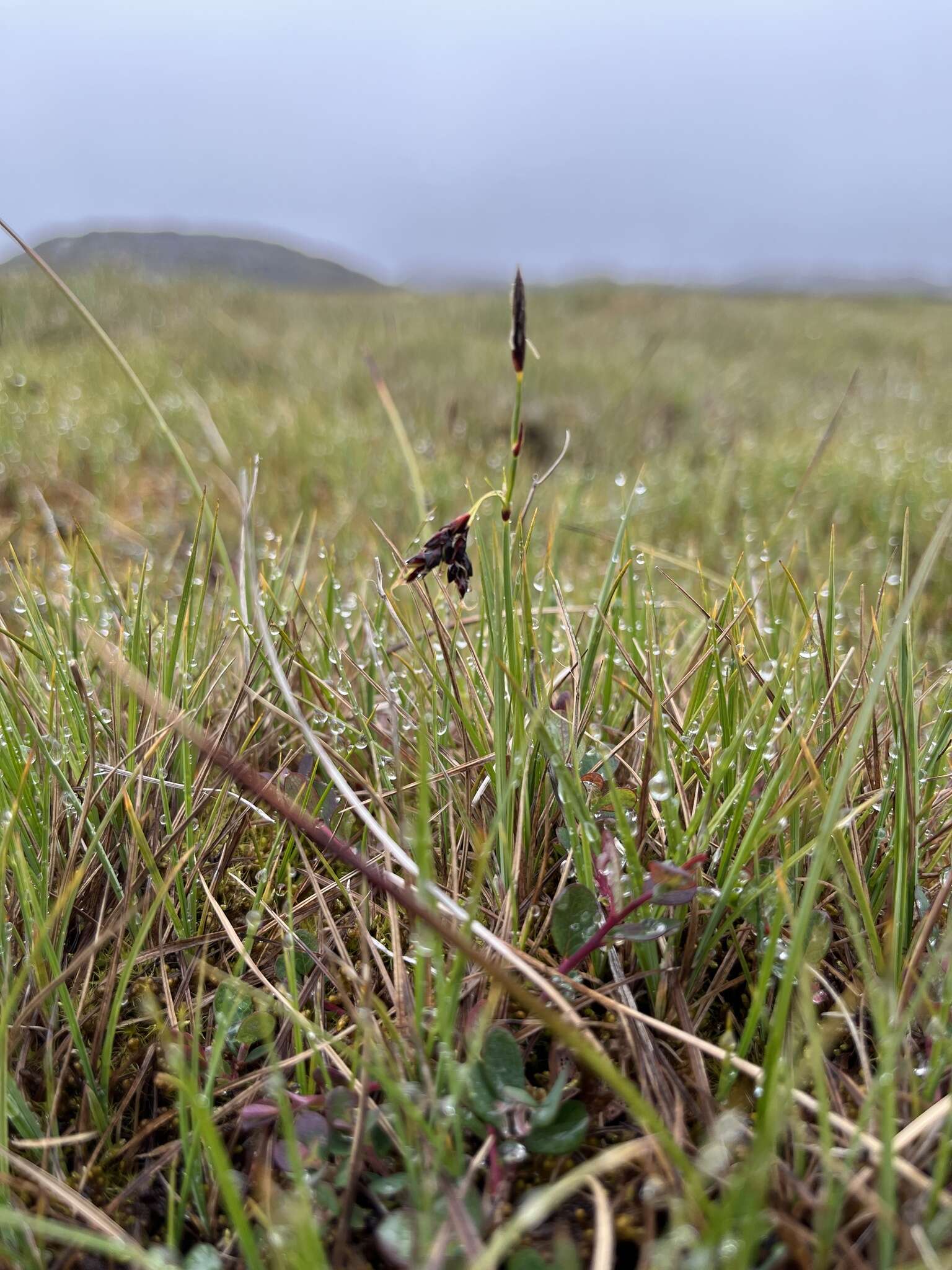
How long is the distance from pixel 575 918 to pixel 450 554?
439mm

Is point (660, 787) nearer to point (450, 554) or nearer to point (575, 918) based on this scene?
point (575, 918)

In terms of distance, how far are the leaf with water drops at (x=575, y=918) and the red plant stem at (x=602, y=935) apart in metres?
0.03

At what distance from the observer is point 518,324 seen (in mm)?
861

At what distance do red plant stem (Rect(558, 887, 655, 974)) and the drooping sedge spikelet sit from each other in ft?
1.84

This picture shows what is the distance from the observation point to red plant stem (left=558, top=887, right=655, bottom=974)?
86 cm

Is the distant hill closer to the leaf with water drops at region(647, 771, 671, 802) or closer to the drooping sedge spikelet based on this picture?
the drooping sedge spikelet

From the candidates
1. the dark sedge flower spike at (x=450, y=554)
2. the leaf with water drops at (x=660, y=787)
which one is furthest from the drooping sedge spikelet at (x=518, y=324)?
the leaf with water drops at (x=660, y=787)

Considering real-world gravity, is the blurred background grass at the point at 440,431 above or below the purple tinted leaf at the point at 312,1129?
above

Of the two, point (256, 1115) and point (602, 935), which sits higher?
point (602, 935)

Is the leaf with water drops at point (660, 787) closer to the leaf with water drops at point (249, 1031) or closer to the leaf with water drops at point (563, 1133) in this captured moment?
the leaf with water drops at point (563, 1133)

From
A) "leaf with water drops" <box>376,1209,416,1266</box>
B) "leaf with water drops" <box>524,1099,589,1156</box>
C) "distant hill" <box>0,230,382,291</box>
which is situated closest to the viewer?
"leaf with water drops" <box>376,1209,416,1266</box>

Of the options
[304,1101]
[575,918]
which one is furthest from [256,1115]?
[575,918]

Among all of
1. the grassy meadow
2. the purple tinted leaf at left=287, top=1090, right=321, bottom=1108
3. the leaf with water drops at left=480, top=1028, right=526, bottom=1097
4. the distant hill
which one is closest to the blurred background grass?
the grassy meadow

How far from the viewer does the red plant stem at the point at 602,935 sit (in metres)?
0.86
